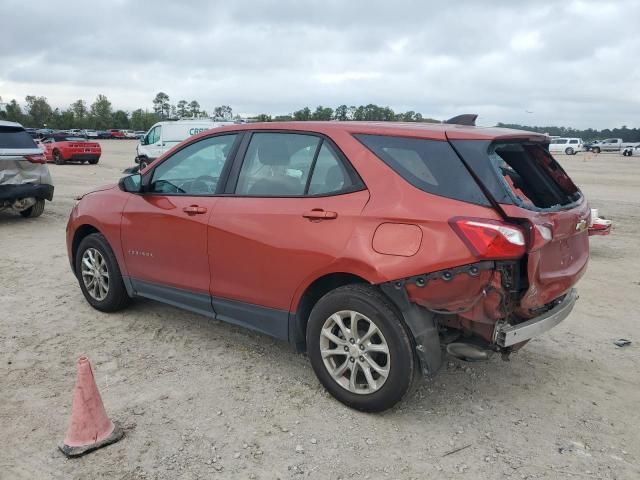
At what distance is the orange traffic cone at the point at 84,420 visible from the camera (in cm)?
297

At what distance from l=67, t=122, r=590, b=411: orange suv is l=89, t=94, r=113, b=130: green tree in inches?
4548

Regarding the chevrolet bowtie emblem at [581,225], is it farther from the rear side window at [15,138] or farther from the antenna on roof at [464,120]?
the rear side window at [15,138]

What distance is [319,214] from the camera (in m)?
3.43

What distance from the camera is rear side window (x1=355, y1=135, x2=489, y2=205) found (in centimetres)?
306

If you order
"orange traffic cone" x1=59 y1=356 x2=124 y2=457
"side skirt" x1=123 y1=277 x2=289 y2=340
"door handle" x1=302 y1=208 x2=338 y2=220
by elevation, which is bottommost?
"orange traffic cone" x1=59 y1=356 x2=124 y2=457

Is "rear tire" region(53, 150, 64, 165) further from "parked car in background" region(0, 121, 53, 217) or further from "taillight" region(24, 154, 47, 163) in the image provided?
"taillight" region(24, 154, 47, 163)

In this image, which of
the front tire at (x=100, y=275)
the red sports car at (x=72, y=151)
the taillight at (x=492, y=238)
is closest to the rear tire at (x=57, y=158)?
the red sports car at (x=72, y=151)

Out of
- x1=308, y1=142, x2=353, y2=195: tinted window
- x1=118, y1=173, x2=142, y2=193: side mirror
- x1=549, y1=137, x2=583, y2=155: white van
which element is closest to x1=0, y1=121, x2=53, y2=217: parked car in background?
x1=118, y1=173, x2=142, y2=193: side mirror

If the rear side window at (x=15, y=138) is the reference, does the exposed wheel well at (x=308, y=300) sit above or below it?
below

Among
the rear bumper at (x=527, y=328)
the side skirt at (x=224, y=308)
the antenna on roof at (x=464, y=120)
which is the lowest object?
the side skirt at (x=224, y=308)

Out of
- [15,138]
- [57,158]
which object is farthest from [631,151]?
[15,138]

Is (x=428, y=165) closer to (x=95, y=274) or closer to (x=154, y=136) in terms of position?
(x=95, y=274)

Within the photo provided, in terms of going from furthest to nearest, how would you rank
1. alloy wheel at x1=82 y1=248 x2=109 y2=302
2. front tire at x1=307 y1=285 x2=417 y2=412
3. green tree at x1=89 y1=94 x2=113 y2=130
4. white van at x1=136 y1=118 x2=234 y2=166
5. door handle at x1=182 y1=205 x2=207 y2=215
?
green tree at x1=89 y1=94 x2=113 y2=130
white van at x1=136 y1=118 x2=234 y2=166
alloy wheel at x1=82 y1=248 x2=109 y2=302
door handle at x1=182 y1=205 x2=207 y2=215
front tire at x1=307 y1=285 x2=417 y2=412

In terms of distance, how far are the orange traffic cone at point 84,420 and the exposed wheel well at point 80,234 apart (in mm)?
2426
